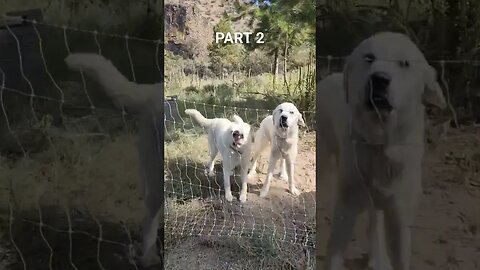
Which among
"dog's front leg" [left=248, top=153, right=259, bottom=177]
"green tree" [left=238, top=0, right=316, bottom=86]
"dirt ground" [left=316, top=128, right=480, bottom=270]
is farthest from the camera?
"dog's front leg" [left=248, top=153, right=259, bottom=177]

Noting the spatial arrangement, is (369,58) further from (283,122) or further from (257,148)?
(257,148)

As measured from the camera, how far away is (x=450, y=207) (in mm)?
1424

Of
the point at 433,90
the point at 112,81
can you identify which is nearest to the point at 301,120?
the point at 433,90

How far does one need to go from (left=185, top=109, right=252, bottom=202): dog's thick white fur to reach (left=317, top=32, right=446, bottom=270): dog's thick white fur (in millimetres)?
248

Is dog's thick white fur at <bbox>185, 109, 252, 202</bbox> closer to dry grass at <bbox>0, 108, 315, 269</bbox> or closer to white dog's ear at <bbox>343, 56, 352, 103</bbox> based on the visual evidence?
dry grass at <bbox>0, 108, 315, 269</bbox>

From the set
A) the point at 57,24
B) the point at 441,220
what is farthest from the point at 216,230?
the point at 57,24

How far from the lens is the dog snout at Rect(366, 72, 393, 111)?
4.76ft

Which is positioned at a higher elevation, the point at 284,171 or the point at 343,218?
the point at 284,171

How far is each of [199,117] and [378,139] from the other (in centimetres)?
53

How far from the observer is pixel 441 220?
143 centimetres

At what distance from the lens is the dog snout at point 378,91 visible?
1450mm

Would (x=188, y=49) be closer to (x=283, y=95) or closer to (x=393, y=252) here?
(x=283, y=95)

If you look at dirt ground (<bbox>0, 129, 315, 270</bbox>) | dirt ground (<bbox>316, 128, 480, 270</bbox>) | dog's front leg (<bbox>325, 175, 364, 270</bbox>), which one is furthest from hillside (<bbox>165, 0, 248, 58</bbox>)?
dirt ground (<bbox>316, 128, 480, 270</bbox>)

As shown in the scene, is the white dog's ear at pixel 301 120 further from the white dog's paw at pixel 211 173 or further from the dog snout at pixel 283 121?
the white dog's paw at pixel 211 173
